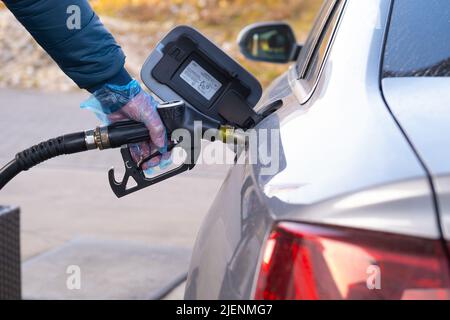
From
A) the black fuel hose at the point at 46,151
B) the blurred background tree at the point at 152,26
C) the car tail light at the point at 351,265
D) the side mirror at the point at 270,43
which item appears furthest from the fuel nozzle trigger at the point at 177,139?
the blurred background tree at the point at 152,26

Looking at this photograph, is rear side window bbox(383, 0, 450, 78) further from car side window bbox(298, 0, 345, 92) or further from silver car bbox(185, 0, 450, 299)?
car side window bbox(298, 0, 345, 92)

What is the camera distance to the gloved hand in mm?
2293

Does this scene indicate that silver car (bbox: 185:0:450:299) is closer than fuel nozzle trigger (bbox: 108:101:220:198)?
Yes

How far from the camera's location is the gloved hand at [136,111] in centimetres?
229

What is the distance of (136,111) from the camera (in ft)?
7.68

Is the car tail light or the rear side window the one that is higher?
the rear side window

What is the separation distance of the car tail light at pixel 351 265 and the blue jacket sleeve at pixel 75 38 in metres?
1.15

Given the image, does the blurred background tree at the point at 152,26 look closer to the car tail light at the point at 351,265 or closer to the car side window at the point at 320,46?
the car side window at the point at 320,46

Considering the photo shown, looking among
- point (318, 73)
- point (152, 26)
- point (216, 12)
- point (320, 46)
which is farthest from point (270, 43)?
point (216, 12)

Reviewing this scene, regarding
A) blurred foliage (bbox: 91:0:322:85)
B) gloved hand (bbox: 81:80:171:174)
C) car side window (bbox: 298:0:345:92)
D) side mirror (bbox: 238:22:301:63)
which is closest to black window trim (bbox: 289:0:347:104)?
car side window (bbox: 298:0:345:92)

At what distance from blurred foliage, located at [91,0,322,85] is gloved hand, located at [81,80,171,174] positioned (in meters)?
13.8

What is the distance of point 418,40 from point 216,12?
1539 centimetres
